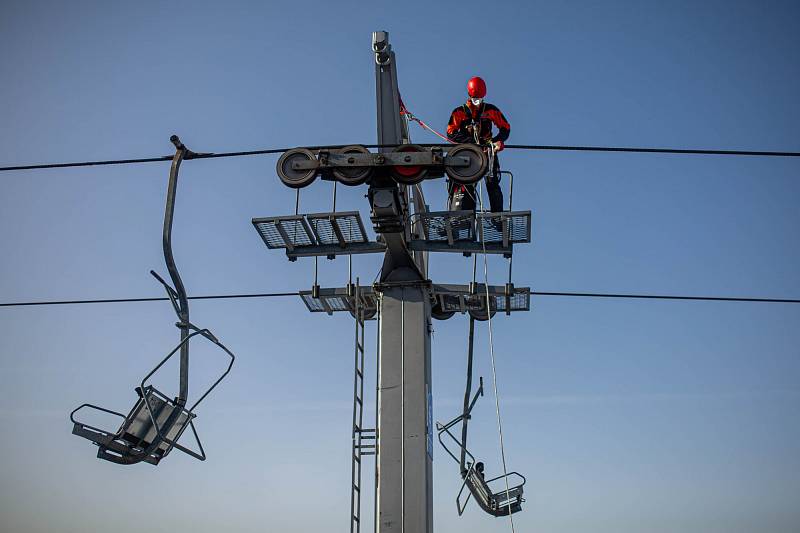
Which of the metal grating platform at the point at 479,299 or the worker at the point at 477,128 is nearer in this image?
the metal grating platform at the point at 479,299

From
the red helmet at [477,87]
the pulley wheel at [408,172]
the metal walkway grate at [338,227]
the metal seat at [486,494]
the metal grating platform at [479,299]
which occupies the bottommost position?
the metal seat at [486,494]

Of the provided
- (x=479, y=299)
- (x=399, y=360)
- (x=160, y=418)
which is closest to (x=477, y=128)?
(x=479, y=299)

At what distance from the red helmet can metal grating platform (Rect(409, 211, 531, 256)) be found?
2020mm

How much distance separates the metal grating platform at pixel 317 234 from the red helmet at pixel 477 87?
2617 millimetres

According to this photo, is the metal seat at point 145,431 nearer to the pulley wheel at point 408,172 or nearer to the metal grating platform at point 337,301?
the metal grating platform at point 337,301

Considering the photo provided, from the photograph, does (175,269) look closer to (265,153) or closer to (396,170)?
(265,153)

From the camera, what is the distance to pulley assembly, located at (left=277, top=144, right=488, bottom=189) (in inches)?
276

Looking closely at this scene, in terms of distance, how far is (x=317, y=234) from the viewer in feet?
26.2

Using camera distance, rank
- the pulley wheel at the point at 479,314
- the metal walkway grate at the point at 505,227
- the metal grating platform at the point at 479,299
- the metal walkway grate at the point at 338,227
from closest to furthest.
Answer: the metal walkway grate at the point at 338,227, the metal walkway grate at the point at 505,227, the metal grating platform at the point at 479,299, the pulley wheel at the point at 479,314

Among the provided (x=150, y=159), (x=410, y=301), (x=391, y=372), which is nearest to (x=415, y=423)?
(x=391, y=372)

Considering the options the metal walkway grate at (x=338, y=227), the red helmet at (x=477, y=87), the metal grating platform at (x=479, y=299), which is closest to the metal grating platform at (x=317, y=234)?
the metal walkway grate at (x=338, y=227)

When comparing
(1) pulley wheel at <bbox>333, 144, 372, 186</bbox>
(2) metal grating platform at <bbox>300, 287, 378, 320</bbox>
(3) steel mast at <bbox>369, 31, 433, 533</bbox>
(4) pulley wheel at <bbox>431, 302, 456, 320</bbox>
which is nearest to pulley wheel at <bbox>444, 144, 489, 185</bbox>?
(3) steel mast at <bbox>369, 31, 433, 533</bbox>

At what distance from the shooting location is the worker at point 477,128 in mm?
8985

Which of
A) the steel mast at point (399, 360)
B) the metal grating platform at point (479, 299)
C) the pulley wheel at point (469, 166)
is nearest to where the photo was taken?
the pulley wheel at point (469, 166)
